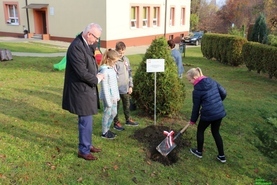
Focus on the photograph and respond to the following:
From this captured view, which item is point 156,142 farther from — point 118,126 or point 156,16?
point 156,16

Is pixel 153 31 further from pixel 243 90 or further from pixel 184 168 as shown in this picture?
pixel 184 168

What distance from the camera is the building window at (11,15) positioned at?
25812mm

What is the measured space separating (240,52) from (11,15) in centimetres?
2107

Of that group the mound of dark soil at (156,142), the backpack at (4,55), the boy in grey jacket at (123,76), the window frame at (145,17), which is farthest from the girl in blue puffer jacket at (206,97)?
the window frame at (145,17)

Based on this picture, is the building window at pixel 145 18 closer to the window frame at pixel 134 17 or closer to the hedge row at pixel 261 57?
the window frame at pixel 134 17

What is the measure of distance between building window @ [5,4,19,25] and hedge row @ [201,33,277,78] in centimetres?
1755

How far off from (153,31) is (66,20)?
8561 mm

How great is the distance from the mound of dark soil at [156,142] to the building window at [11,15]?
24458 mm

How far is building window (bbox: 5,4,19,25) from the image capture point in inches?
1016

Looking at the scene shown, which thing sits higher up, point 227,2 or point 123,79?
point 227,2

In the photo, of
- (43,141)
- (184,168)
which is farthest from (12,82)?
(184,168)

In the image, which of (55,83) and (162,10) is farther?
(162,10)

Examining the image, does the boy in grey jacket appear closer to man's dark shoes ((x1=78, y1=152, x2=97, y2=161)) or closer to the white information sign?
the white information sign

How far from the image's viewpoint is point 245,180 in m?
4.10
